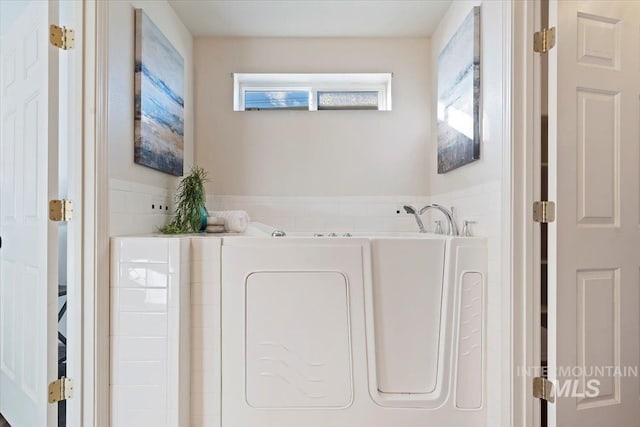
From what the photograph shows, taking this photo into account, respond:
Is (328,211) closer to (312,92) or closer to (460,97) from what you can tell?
(312,92)

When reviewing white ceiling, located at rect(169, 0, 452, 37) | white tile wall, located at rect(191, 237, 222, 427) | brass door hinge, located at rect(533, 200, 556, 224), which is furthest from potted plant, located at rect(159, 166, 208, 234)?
brass door hinge, located at rect(533, 200, 556, 224)

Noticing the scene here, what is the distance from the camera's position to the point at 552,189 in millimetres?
1469

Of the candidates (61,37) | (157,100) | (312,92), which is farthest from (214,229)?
(312,92)

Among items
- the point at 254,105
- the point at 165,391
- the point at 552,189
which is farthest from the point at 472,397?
the point at 254,105

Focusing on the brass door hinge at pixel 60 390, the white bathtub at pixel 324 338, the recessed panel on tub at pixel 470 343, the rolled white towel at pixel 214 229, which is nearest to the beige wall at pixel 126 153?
the rolled white towel at pixel 214 229

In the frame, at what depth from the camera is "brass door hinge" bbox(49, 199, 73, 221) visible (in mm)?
1437

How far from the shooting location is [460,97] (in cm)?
206

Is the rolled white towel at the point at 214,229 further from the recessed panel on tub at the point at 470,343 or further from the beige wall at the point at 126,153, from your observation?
the recessed panel on tub at the point at 470,343

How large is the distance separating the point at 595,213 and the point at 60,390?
223cm

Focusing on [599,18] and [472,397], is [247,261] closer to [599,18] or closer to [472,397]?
[472,397]

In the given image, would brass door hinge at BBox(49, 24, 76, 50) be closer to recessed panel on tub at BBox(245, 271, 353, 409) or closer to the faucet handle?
recessed panel on tub at BBox(245, 271, 353, 409)

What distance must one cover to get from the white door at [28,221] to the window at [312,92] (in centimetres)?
139

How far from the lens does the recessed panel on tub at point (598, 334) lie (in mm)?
1481

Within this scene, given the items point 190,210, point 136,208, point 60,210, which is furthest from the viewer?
point 190,210
